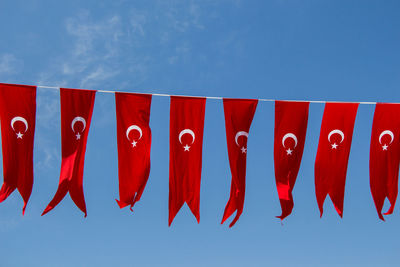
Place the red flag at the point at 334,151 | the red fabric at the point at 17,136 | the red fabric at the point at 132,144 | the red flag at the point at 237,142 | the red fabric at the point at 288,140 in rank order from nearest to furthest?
the red fabric at the point at 17,136 < the red fabric at the point at 132,144 < the red flag at the point at 237,142 < the red fabric at the point at 288,140 < the red flag at the point at 334,151

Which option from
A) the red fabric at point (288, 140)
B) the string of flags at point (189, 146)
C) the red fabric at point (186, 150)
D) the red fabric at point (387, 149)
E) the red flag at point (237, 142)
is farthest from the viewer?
the red fabric at point (387, 149)

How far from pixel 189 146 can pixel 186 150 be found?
6.2 inches

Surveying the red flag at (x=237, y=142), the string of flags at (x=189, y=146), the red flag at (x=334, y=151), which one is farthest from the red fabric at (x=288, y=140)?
the red flag at (x=237, y=142)

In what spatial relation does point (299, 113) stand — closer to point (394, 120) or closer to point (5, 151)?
point (394, 120)

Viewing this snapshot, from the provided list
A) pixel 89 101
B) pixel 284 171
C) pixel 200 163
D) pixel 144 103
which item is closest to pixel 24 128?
pixel 89 101

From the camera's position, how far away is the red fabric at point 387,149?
1531cm

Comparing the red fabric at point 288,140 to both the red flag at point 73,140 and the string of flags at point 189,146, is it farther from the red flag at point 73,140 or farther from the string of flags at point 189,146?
the red flag at point 73,140

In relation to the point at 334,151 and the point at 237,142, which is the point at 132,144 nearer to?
the point at 237,142

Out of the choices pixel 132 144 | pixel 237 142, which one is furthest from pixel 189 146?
pixel 132 144

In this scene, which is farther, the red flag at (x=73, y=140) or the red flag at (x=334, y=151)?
the red flag at (x=334, y=151)

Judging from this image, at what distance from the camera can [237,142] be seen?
14805 millimetres

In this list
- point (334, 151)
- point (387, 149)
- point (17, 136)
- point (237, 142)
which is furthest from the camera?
point (387, 149)

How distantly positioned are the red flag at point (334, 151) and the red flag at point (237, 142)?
2.45 metres

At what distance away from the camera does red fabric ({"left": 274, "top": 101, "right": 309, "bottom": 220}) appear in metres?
14.7
